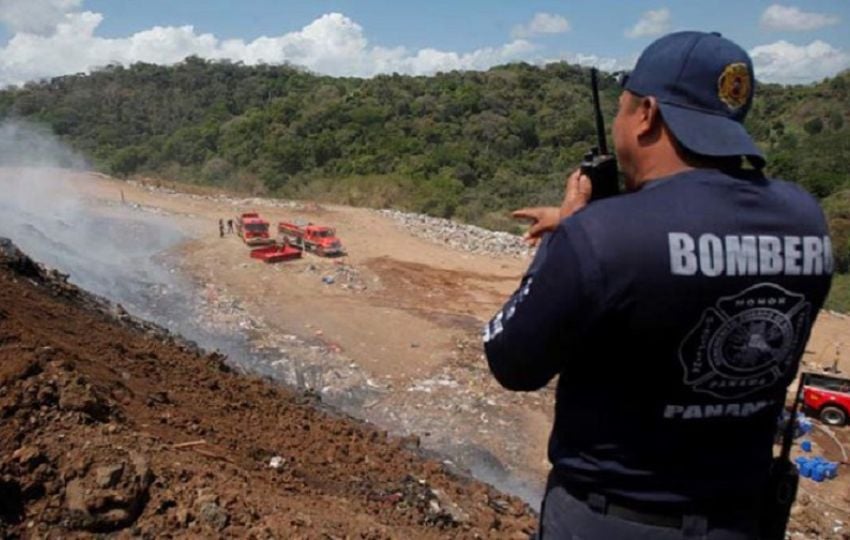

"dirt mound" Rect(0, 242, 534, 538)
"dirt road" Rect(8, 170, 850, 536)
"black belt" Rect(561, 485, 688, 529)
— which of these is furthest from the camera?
"dirt road" Rect(8, 170, 850, 536)

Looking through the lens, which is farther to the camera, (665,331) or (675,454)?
(675,454)

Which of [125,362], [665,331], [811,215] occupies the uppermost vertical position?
[811,215]

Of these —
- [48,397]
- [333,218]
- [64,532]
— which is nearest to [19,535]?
[64,532]

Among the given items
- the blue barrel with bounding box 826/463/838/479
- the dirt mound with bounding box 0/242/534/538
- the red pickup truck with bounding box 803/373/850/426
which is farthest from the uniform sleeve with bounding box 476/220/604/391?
the red pickup truck with bounding box 803/373/850/426

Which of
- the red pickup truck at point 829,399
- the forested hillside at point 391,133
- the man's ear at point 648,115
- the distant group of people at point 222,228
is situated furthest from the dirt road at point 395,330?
the man's ear at point 648,115

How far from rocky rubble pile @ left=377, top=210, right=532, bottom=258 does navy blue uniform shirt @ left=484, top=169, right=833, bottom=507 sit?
58.4ft

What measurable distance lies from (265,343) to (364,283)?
13.4ft

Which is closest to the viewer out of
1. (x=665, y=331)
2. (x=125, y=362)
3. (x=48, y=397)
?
(x=665, y=331)

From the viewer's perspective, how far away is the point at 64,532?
11.6ft

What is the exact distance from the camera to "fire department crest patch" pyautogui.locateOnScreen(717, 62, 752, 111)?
1.44 m

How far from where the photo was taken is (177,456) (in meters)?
4.21

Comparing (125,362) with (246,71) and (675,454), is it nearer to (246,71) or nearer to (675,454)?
(675,454)

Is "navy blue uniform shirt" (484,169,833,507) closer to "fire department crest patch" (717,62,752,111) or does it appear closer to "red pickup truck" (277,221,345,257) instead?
"fire department crest patch" (717,62,752,111)

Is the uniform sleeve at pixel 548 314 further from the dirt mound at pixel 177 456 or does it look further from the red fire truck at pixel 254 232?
the red fire truck at pixel 254 232
